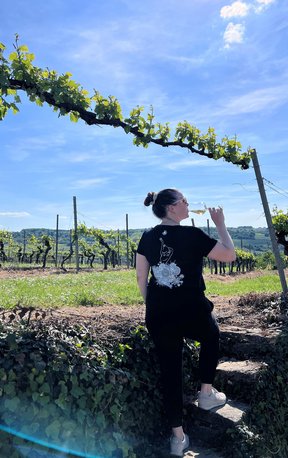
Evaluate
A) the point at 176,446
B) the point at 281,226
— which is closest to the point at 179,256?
the point at 176,446

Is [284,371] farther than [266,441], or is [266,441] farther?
[284,371]

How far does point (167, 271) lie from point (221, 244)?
449 millimetres

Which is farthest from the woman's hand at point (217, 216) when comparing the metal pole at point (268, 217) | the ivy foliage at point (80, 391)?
the metal pole at point (268, 217)

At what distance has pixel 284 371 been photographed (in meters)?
4.37

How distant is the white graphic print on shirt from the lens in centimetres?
320

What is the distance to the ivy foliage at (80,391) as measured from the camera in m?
2.65

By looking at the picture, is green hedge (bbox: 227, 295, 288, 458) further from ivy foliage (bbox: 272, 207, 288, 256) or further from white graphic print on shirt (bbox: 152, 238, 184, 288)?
ivy foliage (bbox: 272, 207, 288, 256)

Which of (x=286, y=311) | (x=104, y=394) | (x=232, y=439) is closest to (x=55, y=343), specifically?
(x=104, y=394)

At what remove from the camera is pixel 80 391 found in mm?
2867

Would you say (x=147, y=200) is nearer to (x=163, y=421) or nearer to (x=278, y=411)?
(x=163, y=421)

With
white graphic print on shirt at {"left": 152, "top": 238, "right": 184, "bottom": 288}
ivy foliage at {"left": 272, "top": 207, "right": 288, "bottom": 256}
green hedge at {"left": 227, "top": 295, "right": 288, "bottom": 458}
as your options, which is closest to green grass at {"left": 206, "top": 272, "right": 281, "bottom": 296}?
ivy foliage at {"left": 272, "top": 207, "right": 288, "bottom": 256}

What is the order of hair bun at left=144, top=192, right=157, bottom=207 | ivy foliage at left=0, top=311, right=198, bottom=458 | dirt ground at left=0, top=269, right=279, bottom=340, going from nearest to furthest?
ivy foliage at left=0, top=311, right=198, bottom=458, hair bun at left=144, top=192, right=157, bottom=207, dirt ground at left=0, top=269, right=279, bottom=340

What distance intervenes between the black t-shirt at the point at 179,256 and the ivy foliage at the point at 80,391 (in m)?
0.76

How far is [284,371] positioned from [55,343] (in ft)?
8.13
